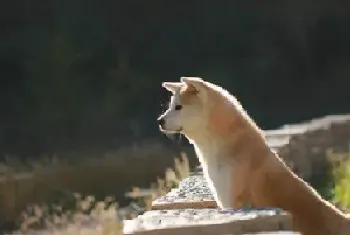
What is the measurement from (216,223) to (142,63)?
32.5ft

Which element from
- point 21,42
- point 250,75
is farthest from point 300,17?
point 21,42

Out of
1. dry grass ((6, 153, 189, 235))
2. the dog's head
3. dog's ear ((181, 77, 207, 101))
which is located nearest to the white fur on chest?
the dog's head

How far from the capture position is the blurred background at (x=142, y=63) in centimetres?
1077

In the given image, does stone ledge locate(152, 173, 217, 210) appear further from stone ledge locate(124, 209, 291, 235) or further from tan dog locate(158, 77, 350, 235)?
stone ledge locate(124, 209, 291, 235)

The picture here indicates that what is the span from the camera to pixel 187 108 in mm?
3730

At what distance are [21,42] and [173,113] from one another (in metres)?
8.71

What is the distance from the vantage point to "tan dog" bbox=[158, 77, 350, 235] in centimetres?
318

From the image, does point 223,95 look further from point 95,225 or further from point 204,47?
point 204,47

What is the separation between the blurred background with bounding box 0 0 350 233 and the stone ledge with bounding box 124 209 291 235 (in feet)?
23.9

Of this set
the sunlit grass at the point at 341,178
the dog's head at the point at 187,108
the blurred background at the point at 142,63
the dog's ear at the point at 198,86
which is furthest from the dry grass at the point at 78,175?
the dog's ear at the point at 198,86

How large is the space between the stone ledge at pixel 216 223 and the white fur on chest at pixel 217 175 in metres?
0.86

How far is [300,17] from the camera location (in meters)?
12.7

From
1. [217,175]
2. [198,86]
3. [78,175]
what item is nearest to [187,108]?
[198,86]

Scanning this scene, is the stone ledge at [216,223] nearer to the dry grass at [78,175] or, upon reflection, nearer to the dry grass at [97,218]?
the dry grass at [97,218]
